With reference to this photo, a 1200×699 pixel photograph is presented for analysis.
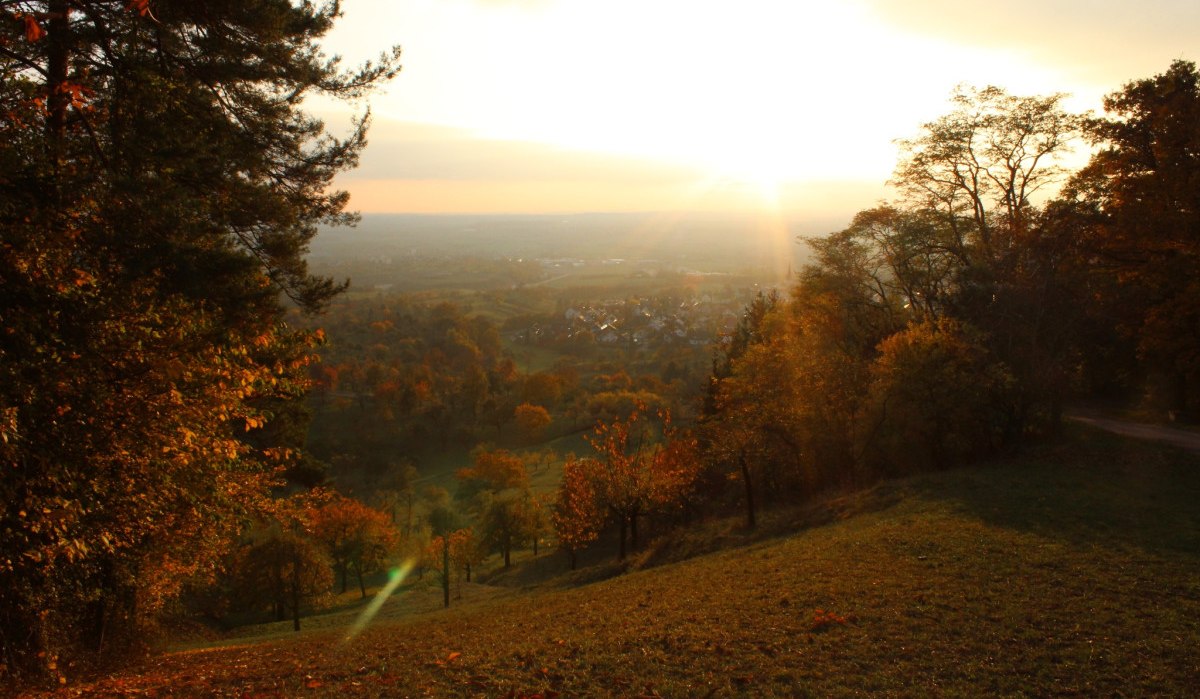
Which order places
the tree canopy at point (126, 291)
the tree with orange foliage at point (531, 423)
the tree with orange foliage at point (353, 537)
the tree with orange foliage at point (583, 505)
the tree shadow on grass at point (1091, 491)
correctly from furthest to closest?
the tree with orange foliage at point (531, 423), the tree with orange foliage at point (353, 537), the tree with orange foliage at point (583, 505), the tree shadow on grass at point (1091, 491), the tree canopy at point (126, 291)

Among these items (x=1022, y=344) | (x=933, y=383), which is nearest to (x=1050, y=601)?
(x=933, y=383)

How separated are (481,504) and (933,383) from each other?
33632 mm

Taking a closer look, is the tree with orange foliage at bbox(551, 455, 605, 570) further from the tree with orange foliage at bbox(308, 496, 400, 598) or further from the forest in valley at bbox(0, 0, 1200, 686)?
the tree with orange foliage at bbox(308, 496, 400, 598)

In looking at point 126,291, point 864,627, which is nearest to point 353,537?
point 126,291

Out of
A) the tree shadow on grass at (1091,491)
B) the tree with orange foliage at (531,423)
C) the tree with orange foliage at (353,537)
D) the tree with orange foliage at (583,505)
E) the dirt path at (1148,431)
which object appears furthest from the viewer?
the tree with orange foliage at (531,423)

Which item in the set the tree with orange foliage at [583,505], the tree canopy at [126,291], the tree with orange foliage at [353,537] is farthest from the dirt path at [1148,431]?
the tree with orange foliage at [353,537]

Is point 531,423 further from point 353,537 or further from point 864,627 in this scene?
point 864,627

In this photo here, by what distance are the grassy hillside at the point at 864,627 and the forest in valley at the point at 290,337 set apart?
249 cm

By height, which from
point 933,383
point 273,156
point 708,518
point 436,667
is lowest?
point 708,518

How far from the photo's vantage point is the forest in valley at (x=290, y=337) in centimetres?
774

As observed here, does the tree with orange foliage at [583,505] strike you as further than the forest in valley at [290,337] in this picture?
Yes

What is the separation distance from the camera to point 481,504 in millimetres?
47031

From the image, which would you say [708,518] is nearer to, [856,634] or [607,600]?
[607,600]

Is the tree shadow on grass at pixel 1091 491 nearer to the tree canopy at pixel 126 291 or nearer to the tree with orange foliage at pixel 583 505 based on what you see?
the tree with orange foliage at pixel 583 505
